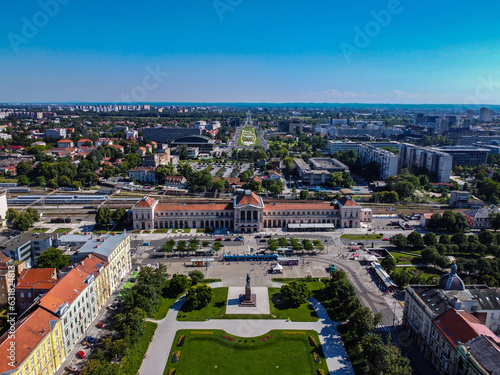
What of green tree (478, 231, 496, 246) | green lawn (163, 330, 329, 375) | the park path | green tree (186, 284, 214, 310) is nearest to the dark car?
the park path

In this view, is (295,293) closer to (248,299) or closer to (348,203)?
(248,299)

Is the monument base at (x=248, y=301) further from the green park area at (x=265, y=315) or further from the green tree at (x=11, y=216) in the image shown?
the green tree at (x=11, y=216)

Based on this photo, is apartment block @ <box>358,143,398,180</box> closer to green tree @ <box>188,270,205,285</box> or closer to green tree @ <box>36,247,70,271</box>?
green tree @ <box>188,270,205,285</box>

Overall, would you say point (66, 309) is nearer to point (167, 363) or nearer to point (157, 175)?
point (167, 363)

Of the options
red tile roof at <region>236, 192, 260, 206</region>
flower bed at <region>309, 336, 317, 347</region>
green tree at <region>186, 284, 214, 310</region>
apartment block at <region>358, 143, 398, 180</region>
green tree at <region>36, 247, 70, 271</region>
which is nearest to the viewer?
flower bed at <region>309, 336, 317, 347</region>

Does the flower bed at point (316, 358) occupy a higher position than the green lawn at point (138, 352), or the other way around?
the green lawn at point (138, 352)

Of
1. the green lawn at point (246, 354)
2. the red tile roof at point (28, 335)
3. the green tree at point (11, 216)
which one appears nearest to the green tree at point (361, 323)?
the green lawn at point (246, 354)

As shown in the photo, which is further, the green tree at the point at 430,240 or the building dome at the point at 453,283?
the green tree at the point at 430,240
